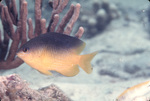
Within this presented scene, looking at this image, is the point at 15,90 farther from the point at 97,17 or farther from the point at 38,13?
the point at 97,17

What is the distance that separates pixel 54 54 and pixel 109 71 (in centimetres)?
261

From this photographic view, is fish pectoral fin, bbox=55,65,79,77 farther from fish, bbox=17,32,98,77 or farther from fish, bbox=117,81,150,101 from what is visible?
fish, bbox=117,81,150,101

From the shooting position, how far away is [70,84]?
10.5 ft

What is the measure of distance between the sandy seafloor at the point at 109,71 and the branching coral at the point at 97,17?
1.41 feet

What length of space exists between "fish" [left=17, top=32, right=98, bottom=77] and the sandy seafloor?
0.36m

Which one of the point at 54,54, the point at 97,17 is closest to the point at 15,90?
the point at 54,54

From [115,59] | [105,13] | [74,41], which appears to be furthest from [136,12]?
[74,41]

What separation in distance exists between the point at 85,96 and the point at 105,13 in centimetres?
509

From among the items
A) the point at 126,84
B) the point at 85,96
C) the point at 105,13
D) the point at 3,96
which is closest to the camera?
the point at 3,96

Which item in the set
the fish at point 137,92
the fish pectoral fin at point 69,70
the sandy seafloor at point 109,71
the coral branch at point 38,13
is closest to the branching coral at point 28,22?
the coral branch at point 38,13

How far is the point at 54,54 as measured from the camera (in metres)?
1.69

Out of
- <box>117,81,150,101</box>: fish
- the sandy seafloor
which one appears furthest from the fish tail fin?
the sandy seafloor

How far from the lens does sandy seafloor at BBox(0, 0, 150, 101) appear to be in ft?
9.97

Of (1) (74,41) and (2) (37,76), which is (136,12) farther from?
(1) (74,41)
